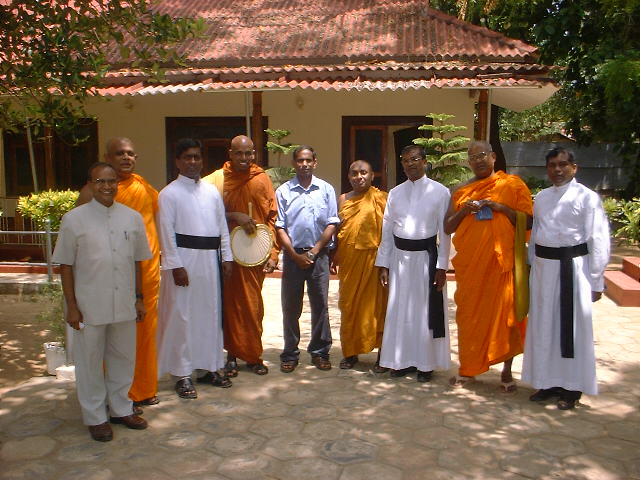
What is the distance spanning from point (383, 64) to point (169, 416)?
7.14m

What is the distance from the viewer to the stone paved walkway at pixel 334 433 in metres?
3.37

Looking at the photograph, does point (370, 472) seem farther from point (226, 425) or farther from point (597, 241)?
point (597, 241)

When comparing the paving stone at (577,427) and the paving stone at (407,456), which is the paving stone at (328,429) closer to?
the paving stone at (407,456)

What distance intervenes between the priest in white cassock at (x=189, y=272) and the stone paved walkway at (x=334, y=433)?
27 centimetres

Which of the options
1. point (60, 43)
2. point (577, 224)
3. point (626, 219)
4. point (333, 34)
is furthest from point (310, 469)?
point (626, 219)

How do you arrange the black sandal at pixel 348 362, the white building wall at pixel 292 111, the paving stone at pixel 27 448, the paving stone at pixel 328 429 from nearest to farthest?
the paving stone at pixel 27 448, the paving stone at pixel 328 429, the black sandal at pixel 348 362, the white building wall at pixel 292 111

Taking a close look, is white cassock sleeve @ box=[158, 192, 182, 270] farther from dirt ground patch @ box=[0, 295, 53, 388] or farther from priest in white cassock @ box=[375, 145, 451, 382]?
dirt ground patch @ box=[0, 295, 53, 388]

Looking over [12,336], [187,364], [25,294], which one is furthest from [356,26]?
[187,364]

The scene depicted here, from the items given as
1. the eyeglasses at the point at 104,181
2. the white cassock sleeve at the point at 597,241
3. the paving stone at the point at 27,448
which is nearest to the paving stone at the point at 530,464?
the white cassock sleeve at the point at 597,241

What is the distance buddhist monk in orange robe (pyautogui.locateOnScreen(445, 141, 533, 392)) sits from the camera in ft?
14.5

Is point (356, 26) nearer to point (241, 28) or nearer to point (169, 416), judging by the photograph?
point (241, 28)

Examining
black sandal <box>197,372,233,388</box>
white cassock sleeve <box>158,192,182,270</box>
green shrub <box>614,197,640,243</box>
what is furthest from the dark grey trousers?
green shrub <box>614,197,640,243</box>

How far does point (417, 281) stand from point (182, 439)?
6.69 feet

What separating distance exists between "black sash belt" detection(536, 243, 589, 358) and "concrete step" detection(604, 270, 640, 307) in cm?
372
